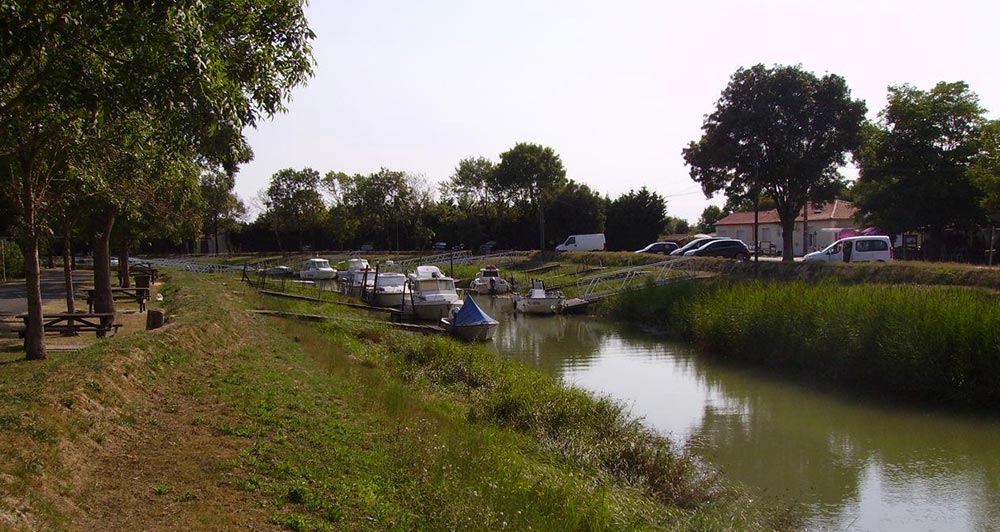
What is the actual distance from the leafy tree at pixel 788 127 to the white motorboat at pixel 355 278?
21771 mm

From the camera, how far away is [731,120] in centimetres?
3872

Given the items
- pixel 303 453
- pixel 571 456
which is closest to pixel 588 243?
pixel 571 456

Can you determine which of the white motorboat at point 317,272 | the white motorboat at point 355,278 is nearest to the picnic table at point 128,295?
the white motorboat at point 355,278

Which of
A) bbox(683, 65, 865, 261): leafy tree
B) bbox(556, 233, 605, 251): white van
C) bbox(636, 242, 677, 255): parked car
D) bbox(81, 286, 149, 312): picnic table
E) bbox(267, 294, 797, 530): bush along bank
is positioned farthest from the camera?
bbox(556, 233, 605, 251): white van

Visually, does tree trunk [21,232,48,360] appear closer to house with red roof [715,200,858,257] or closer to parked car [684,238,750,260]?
parked car [684,238,750,260]

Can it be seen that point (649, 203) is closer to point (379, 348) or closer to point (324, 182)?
point (324, 182)

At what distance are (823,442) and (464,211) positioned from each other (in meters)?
74.5

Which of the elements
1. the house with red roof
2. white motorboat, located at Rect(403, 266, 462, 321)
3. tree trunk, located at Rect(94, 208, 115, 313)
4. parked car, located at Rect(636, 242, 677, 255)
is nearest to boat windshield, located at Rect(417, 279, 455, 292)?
white motorboat, located at Rect(403, 266, 462, 321)

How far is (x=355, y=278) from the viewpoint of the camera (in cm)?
5184

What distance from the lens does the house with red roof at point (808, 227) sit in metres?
63.0

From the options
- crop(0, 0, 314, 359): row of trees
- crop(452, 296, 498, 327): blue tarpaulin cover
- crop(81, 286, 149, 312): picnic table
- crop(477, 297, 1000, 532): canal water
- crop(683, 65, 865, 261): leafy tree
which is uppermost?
crop(683, 65, 865, 261): leafy tree

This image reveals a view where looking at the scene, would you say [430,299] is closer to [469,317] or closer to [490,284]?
[469,317]

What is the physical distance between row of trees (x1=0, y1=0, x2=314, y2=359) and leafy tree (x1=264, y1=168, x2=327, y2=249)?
6525 centimetres

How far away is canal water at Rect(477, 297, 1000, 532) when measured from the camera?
38.5ft
